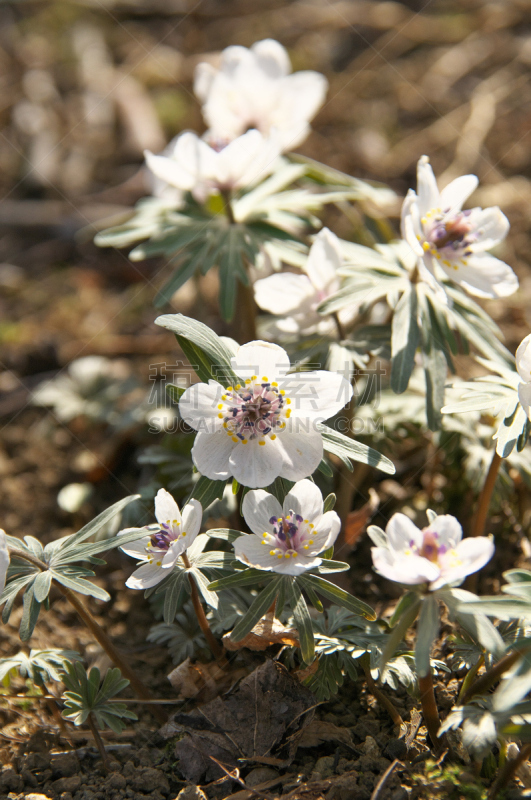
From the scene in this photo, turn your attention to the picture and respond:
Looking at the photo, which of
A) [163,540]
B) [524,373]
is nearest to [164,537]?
[163,540]

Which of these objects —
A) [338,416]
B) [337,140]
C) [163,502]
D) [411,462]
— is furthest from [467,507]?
[337,140]

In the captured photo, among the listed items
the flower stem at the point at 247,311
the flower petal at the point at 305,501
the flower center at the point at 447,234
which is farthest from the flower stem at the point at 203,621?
the flower center at the point at 447,234

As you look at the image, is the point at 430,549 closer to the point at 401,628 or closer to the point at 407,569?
the point at 407,569

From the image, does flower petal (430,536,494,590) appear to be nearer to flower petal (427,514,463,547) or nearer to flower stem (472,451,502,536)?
flower petal (427,514,463,547)

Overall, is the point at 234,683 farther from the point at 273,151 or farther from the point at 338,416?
the point at 273,151

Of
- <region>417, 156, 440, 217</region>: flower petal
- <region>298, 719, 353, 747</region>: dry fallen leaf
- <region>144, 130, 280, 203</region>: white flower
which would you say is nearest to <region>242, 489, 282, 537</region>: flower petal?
<region>298, 719, 353, 747</region>: dry fallen leaf

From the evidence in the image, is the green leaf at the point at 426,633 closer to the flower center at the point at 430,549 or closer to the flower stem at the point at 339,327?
the flower center at the point at 430,549
